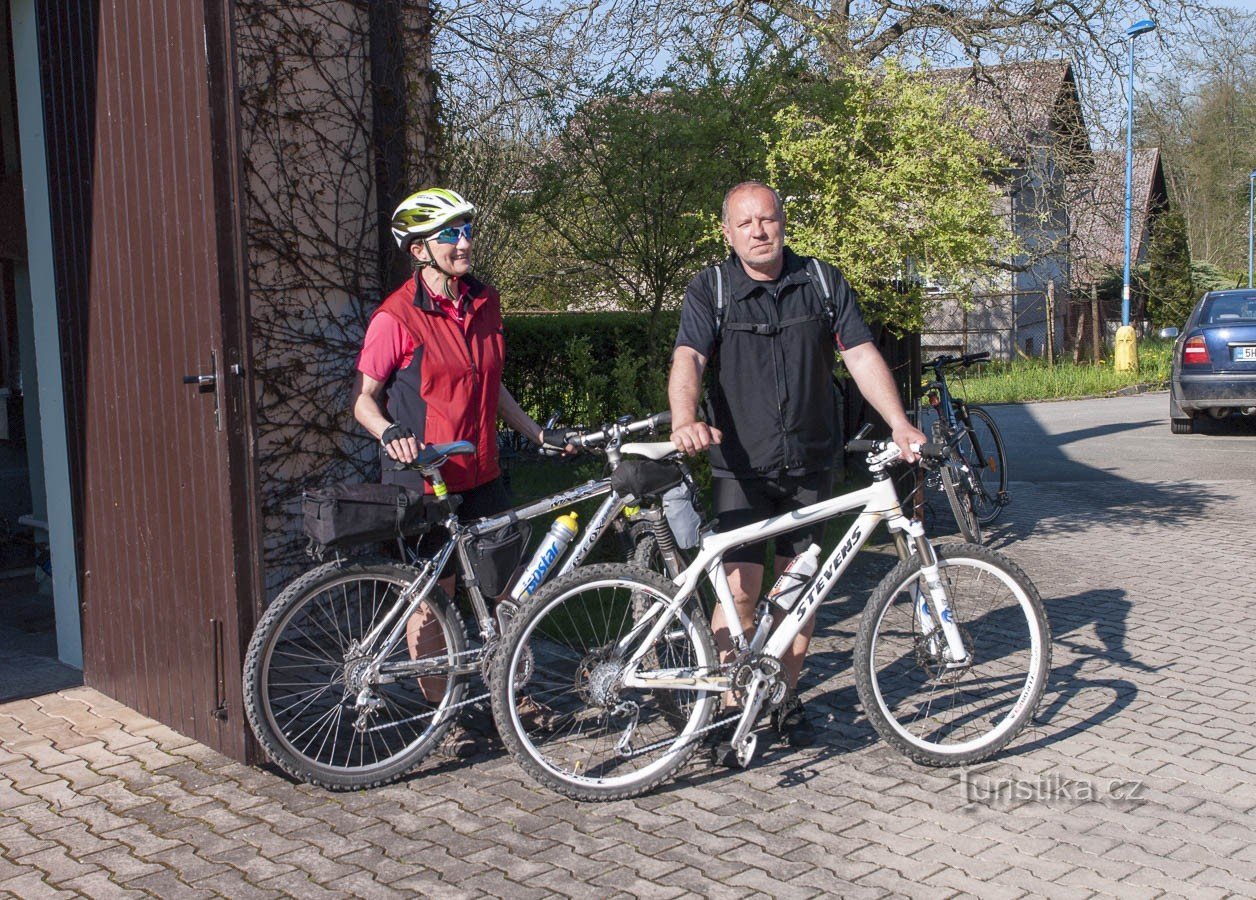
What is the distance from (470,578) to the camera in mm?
4543

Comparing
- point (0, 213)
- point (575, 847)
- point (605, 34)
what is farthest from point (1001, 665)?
point (605, 34)

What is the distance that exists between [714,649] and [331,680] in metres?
1.30

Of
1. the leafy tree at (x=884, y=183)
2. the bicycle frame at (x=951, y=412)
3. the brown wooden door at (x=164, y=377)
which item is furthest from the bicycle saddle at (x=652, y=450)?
the bicycle frame at (x=951, y=412)

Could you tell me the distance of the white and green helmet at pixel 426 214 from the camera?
4.54 meters

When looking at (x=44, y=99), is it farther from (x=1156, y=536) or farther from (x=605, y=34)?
(x=605, y=34)

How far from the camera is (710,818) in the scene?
4.20 metres

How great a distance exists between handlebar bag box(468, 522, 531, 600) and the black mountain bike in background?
14.2 feet

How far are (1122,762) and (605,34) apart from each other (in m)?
12.7

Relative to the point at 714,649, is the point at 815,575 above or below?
above

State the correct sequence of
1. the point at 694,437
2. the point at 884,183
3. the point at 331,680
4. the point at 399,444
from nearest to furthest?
the point at 694,437
the point at 399,444
the point at 331,680
the point at 884,183

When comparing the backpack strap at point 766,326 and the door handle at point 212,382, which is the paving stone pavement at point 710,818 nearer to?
the door handle at point 212,382

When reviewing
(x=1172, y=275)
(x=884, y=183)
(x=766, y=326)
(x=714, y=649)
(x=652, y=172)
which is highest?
(x=1172, y=275)

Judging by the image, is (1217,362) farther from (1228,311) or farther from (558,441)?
(558,441)

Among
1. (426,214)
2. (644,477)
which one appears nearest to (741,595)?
(644,477)
